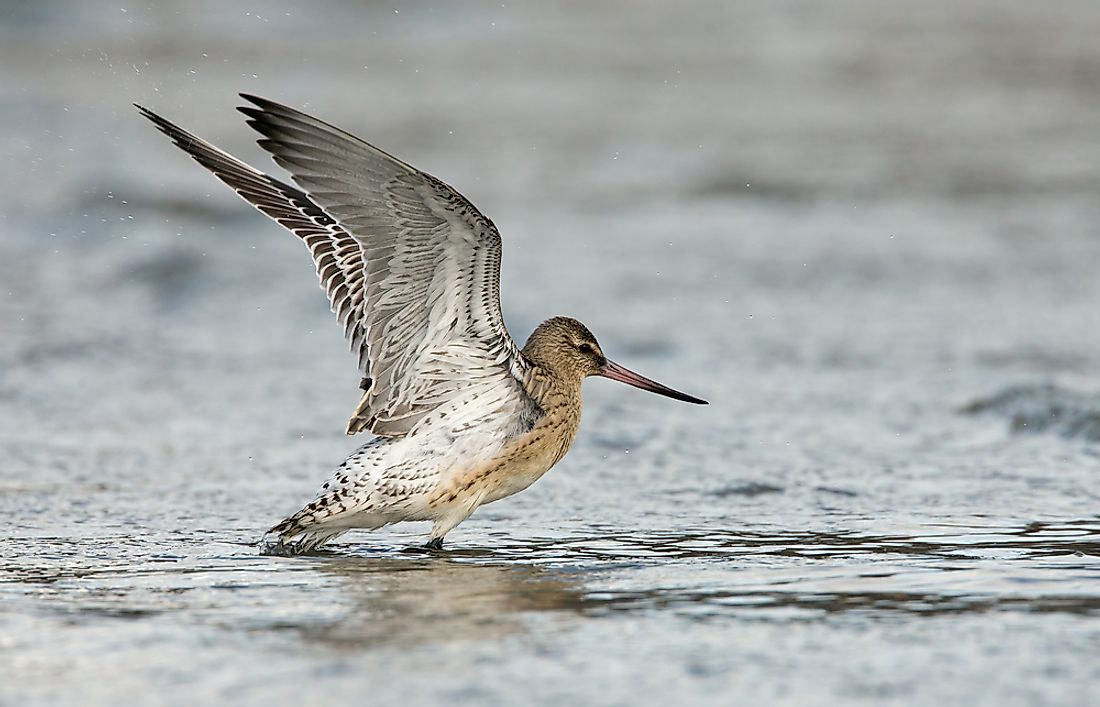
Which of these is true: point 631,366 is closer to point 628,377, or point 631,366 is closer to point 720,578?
point 628,377

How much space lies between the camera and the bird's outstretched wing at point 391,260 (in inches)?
194

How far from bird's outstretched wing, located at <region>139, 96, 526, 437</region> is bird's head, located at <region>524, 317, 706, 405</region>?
1.01 feet

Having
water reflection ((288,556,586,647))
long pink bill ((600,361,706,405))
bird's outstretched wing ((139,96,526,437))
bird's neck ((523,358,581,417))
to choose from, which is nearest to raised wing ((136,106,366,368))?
bird's outstretched wing ((139,96,526,437))

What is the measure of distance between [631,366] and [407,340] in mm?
2882

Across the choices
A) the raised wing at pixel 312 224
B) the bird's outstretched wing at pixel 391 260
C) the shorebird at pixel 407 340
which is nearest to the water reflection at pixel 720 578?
the shorebird at pixel 407 340

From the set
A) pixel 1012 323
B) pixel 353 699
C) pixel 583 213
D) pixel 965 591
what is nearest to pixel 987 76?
pixel 583 213

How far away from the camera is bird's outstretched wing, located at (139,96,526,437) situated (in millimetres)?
4938

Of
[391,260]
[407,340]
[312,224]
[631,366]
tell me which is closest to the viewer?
[391,260]

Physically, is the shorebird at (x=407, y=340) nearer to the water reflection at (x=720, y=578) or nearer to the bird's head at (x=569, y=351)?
the bird's head at (x=569, y=351)

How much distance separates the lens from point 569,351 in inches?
239

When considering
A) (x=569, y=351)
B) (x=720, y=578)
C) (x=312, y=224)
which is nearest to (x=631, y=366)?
(x=569, y=351)

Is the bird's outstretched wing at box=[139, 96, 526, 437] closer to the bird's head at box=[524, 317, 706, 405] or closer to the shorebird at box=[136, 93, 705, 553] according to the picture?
the shorebird at box=[136, 93, 705, 553]

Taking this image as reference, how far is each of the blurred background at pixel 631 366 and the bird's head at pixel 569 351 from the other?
413 mm

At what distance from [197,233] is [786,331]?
4.59 m
